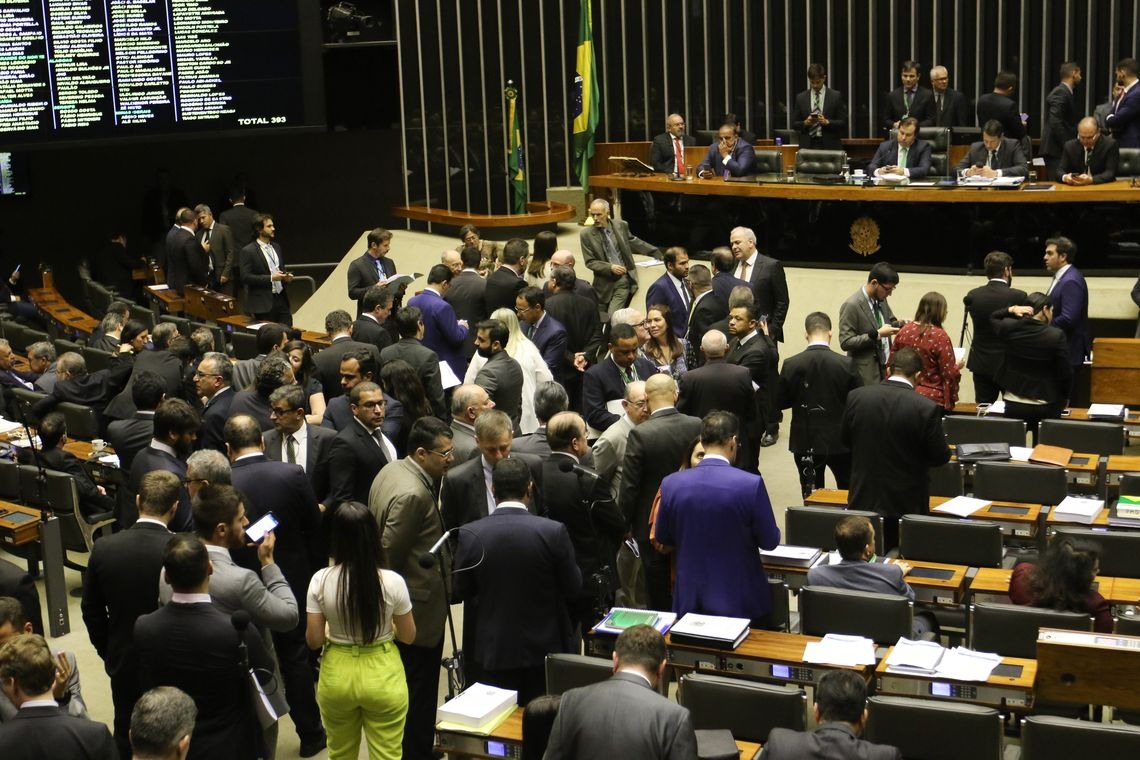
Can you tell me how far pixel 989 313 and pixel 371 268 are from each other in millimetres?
4619

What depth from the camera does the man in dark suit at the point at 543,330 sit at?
339 inches

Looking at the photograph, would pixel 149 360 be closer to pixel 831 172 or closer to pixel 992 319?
pixel 992 319

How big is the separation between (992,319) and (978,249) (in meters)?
3.67

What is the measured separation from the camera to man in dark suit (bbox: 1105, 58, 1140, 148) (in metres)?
12.5

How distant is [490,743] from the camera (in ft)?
15.2

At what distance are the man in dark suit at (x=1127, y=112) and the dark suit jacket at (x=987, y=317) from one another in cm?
431

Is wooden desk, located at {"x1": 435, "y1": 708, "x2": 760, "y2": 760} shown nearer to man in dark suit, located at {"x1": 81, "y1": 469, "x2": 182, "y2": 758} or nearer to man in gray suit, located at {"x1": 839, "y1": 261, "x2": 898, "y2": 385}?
man in dark suit, located at {"x1": 81, "y1": 469, "x2": 182, "y2": 758}

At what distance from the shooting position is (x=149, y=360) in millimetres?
8102

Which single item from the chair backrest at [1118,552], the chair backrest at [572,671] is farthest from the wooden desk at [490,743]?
the chair backrest at [1118,552]

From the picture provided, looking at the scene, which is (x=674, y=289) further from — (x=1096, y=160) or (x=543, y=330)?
(x=1096, y=160)

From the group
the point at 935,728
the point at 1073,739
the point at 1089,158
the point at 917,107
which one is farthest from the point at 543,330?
the point at 917,107

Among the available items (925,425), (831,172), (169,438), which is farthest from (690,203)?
(169,438)

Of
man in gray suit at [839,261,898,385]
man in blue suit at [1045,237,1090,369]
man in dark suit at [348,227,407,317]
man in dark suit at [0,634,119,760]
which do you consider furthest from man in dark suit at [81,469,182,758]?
man in blue suit at [1045,237,1090,369]

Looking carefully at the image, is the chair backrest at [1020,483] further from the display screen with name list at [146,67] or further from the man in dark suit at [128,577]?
the display screen with name list at [146,67]
